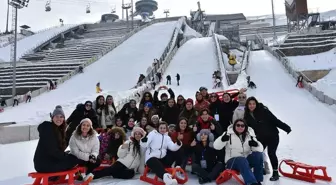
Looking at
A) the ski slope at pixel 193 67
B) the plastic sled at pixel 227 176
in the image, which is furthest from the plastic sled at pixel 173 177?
the ski slope at pixel 193 67

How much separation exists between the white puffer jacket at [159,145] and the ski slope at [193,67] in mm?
13762

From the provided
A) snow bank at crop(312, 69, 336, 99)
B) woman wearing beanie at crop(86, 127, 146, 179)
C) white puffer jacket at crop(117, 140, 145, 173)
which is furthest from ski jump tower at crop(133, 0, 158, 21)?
white puffer jacket at crop(117, 140, 145, 173)

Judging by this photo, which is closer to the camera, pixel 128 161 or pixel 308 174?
pixel 308 174

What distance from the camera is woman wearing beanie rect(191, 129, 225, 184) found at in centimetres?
609

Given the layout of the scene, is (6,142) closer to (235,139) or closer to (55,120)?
(55,120)

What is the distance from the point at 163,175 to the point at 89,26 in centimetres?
6910

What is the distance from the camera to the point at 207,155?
635 centimetres

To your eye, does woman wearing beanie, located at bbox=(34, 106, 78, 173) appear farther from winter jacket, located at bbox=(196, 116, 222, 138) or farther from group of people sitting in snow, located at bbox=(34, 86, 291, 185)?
winter jacket, located at bbox=(196, 116, 222, 138)

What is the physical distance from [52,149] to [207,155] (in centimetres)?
272

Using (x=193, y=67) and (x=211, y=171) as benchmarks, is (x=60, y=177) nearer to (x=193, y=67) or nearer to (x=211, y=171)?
(x=211, y=171)

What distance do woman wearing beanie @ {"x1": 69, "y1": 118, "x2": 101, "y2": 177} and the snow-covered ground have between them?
1.47 ft

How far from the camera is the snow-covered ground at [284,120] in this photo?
7.04m

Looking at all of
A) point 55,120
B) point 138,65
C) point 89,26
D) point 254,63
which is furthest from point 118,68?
point 89,26

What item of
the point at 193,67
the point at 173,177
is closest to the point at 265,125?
the point at 173,177
